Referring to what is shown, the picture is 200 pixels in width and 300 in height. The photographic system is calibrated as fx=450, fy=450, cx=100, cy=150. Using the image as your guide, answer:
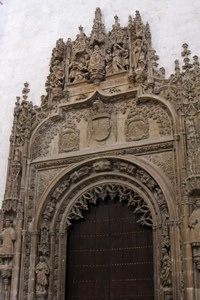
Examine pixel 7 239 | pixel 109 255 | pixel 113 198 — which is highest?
pixel 113 198

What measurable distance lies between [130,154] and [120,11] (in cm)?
339

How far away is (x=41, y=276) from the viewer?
797 cm

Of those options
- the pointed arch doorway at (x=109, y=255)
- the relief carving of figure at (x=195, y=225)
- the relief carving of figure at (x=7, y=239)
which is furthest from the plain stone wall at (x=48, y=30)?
the relief carving of figure at (x=195, y=225)

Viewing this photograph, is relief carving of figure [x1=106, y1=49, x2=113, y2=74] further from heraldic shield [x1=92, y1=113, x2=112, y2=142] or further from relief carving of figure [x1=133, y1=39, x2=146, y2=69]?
heraldic shield [x1=92, y1=113, x2=112, y2=142]

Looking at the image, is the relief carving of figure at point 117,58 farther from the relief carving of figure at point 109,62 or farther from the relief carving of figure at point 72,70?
the relief carving of figure at point 72,70

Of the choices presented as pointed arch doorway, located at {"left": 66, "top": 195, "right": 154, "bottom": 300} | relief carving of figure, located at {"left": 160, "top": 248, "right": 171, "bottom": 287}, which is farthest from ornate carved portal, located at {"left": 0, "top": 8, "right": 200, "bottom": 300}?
pointed arch doorway, located at {"left": 66, "top": 195, "right": 154, "bottom": 300}

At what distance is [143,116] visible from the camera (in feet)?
27.7

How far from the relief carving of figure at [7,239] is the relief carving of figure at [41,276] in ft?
1.88

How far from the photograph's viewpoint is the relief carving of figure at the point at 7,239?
815 cm

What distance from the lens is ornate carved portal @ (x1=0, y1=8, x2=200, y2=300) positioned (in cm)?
746

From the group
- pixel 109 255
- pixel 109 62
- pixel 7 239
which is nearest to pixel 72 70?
pixel 109 62

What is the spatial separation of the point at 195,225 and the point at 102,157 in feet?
7.32

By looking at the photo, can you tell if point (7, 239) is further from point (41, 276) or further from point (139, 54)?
point (139, 54)

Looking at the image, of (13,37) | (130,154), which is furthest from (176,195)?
(13,37)
